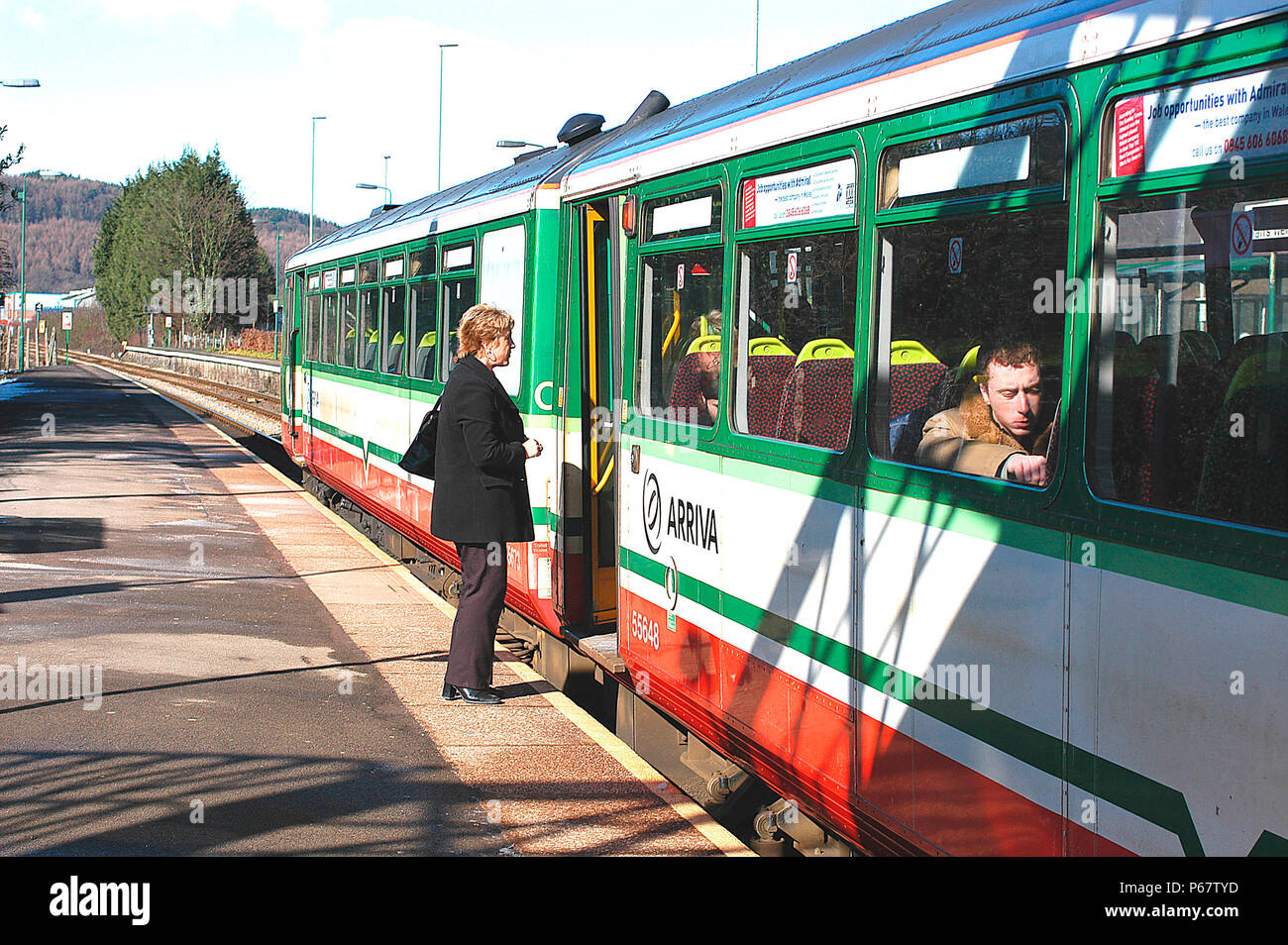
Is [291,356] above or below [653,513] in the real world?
above

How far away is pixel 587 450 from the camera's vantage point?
8.12 meters

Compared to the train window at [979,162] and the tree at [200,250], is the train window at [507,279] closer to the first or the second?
the train window at [979,162]

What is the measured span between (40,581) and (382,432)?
350 centimetres

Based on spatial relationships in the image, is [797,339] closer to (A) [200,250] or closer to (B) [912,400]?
(B) [912,400]

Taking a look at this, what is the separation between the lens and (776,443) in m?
5.25

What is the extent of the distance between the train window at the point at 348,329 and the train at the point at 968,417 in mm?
7677

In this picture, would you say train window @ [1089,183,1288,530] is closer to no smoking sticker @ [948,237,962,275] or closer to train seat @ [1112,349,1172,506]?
train seat @ [1112,349,1172,506]

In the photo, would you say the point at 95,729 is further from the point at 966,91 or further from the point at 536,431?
the point at 966,91

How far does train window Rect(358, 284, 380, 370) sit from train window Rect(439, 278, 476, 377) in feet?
9.17

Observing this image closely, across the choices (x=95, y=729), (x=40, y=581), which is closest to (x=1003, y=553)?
(x=95, y=729)
